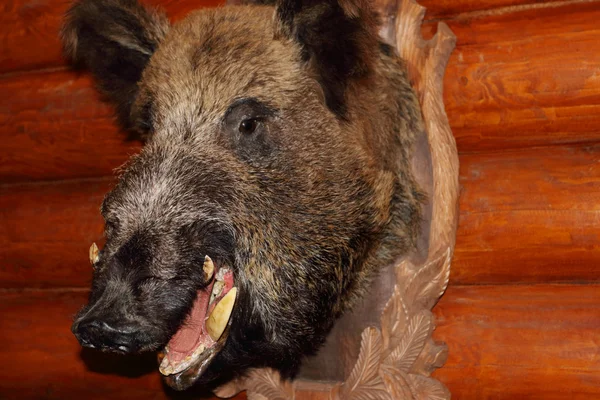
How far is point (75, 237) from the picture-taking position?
244 centimetres

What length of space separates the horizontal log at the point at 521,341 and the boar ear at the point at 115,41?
39.0 inches

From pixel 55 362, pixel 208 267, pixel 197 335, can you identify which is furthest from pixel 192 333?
pixel 55 362

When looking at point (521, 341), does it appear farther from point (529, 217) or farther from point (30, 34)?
point (30, 34)

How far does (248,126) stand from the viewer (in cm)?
173

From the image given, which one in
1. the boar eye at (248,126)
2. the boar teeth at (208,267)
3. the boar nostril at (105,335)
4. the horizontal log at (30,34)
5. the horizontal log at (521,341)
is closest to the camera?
the boar nostril at (105,335)

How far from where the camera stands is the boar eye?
1721 millimetres

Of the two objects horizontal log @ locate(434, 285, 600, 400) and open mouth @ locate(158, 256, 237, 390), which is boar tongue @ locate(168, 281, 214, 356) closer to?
open mouth @ locate(158, 256, 237, 390)

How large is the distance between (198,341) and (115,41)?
84cm

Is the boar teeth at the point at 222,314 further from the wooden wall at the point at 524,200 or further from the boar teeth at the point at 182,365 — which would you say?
the wooden wall at the point at 524,200

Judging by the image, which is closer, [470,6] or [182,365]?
[182,365]

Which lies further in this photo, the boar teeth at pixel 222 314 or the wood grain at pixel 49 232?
the wood grain at pixel 49 232

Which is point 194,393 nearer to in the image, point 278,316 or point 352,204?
point 278,316

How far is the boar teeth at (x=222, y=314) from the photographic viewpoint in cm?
158

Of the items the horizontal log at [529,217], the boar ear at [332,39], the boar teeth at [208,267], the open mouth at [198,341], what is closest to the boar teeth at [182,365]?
the open mouth at [198,341]
